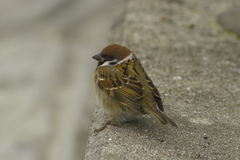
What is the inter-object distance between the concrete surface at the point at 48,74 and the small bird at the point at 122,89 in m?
1.07

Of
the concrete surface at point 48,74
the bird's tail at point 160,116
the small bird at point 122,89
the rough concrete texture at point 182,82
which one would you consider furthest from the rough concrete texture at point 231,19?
the bird's tail at point 160,116

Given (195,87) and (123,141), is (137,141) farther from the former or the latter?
(195,87)

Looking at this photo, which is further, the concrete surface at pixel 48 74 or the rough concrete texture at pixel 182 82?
the concrete surface at pixel 48 74

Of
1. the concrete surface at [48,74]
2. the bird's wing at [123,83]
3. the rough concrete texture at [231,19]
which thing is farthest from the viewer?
the rough concrete texture at [231,19]

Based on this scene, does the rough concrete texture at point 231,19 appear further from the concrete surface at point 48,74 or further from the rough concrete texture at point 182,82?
the concrete surface at point 48,74

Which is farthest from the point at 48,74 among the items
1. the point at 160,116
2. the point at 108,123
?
the point at 160,116

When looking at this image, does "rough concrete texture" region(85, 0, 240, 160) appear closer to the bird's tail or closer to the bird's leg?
the bird's leg

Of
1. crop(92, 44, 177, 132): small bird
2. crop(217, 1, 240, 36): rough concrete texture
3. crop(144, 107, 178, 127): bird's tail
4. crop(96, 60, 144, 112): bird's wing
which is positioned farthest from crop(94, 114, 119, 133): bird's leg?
crop(217, 1, 240, 36): rough concrete texture

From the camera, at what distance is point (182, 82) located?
13.7 ft

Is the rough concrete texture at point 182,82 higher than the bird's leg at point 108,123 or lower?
lower

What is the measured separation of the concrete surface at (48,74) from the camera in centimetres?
441

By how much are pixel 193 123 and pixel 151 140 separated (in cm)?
56

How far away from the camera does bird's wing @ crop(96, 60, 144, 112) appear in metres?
3.14

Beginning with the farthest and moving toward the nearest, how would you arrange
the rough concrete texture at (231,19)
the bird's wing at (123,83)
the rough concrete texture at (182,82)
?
the rough concrete texture at (231,19), the bird's wing at (123,83), the rough concrete texture at (182,82)
